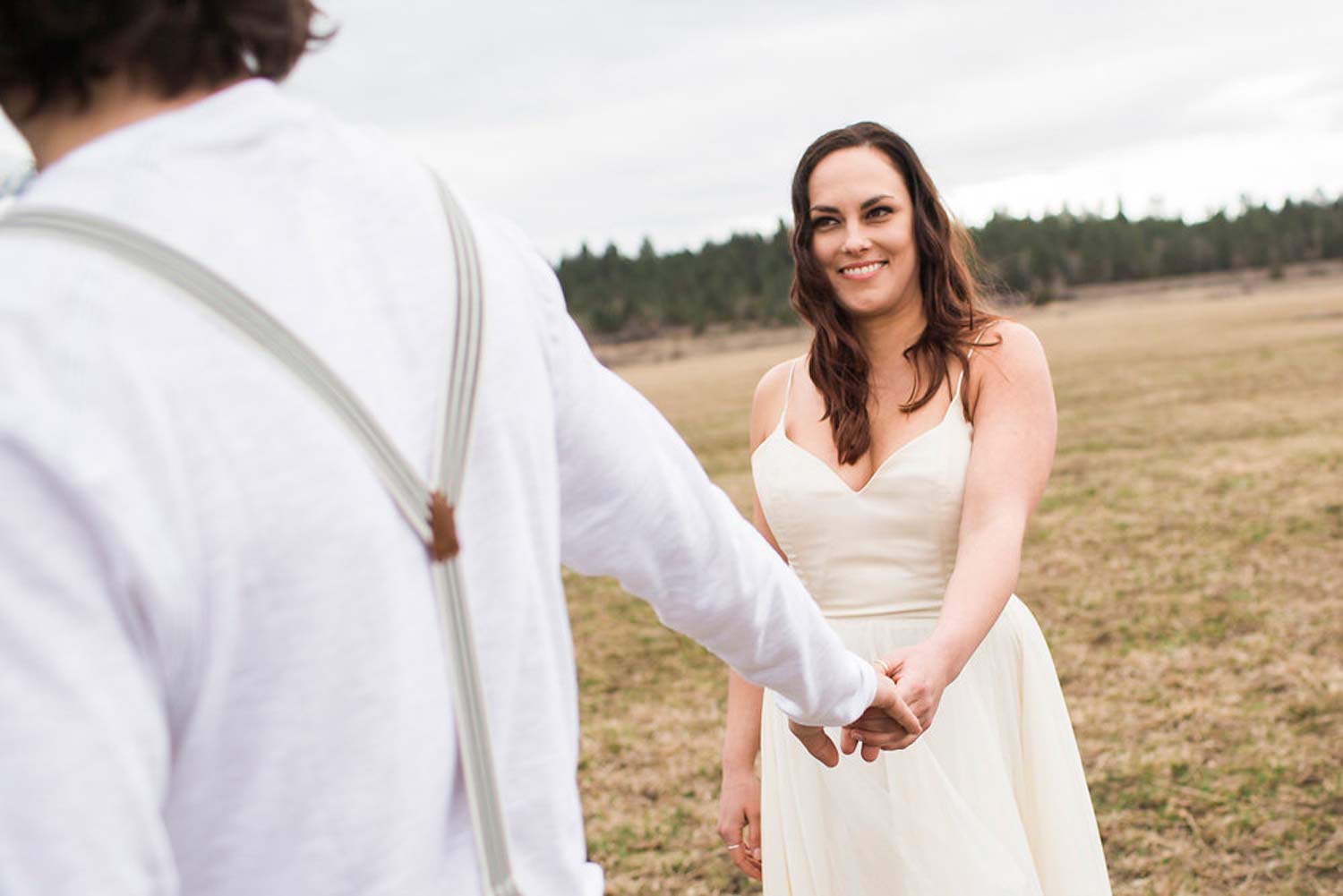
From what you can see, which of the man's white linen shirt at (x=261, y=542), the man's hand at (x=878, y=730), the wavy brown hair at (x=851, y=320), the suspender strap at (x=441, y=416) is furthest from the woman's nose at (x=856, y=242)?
the suspender strap at (x=441, y=416)

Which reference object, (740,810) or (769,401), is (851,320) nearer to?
(769,401)

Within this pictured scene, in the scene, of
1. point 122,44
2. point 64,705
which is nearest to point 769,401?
point 122,44

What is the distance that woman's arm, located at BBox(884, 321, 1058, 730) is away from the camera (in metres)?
2.47

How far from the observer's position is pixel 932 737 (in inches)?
110

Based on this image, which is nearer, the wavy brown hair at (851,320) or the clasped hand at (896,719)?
the clasped hand at (896,719)

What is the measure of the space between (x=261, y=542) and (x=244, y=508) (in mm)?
28

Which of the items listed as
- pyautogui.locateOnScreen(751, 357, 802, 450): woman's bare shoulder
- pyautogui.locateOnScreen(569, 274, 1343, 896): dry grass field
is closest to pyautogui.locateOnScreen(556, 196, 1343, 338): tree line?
pyautogui.locateOnScreen(569, 274, 1343, 896): dry grass field

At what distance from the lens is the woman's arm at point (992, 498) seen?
8.11 ft

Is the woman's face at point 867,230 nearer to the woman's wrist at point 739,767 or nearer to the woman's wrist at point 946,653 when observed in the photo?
the woman's wrist at point 946,653

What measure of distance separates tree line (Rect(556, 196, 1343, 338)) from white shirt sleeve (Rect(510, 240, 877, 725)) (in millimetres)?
68620

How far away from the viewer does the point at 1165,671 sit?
6.73 metres

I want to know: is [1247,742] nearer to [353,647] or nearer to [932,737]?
[932,737]

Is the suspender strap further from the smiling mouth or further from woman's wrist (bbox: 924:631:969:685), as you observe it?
the smiling mouth

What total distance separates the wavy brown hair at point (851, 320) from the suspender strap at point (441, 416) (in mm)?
2008
